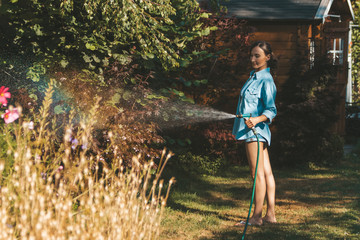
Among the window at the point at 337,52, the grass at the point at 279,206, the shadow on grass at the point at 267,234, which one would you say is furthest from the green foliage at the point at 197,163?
the window at the point at 337,52

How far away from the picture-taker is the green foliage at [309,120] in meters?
9.22

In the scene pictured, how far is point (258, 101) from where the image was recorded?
4680 mm

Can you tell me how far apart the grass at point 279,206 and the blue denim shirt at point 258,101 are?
3.59ft

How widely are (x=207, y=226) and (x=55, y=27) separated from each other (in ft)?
11.0

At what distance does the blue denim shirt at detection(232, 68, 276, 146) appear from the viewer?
4.61 m

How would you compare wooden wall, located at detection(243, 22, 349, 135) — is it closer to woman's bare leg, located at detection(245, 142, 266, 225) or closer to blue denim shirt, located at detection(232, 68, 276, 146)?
blue denim shirt, located at detection(232, 68, 276, 146)

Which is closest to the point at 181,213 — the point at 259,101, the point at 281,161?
the point at 259,101

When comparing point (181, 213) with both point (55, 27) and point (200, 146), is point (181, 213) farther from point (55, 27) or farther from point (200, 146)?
point (200, 146)

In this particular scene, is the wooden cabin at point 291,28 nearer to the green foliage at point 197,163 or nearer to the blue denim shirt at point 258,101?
the green foliage at point 197,163

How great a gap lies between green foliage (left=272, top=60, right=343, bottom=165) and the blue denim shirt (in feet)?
15.5

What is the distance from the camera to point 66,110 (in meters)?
5.39

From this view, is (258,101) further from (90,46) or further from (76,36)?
(76,36)

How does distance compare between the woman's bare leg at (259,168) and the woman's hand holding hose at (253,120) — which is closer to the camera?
the woman's hand holding hose at (253,120)

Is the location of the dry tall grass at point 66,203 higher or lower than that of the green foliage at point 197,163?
higher
